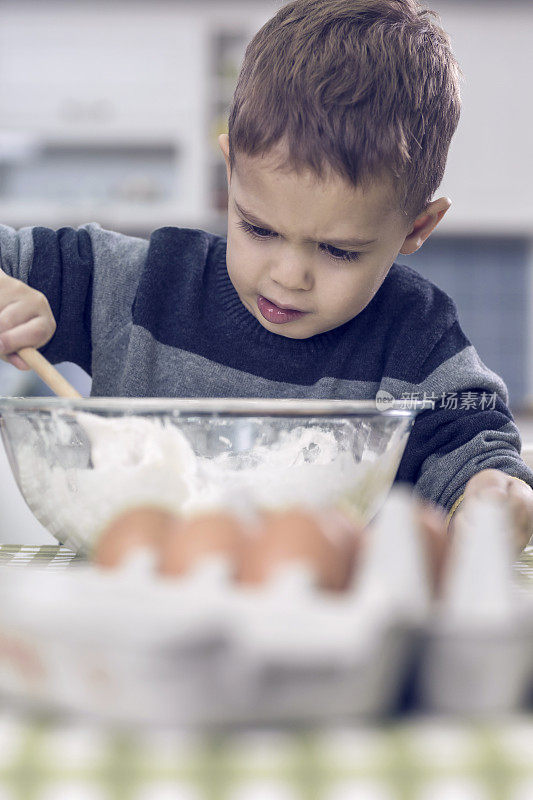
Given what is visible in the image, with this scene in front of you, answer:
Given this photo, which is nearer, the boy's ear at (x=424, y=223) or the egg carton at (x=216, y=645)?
the egg carton at (x=216, y=645)

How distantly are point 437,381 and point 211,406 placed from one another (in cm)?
55

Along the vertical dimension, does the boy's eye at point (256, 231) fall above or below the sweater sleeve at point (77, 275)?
above

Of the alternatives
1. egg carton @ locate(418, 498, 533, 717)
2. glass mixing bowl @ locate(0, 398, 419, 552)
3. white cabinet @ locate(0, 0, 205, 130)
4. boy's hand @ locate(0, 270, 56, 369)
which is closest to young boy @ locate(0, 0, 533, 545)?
boy's hand @ locate(0, 270, 56, 369)

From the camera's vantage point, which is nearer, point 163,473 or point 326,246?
point 163,473

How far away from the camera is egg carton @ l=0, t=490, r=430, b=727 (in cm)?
26

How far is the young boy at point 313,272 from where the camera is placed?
2.77ft

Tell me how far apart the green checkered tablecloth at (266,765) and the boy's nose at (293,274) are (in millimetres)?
642

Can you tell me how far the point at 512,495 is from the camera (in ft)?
2.38

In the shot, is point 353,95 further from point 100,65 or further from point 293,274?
point 100,65

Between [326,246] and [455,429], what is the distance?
0.24 m

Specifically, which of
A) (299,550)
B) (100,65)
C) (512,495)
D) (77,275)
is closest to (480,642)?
(299,550)

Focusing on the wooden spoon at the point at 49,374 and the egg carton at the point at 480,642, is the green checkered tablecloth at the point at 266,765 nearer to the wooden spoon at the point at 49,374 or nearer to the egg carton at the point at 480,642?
the egg carton at the point at 480,642

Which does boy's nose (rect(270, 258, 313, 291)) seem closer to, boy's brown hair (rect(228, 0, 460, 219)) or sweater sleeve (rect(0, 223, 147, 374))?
boy's brown hair (rect(228, 0, 460, 219))

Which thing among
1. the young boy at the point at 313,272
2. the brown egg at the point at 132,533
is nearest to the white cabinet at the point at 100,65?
the young boy at the point at 313,272
